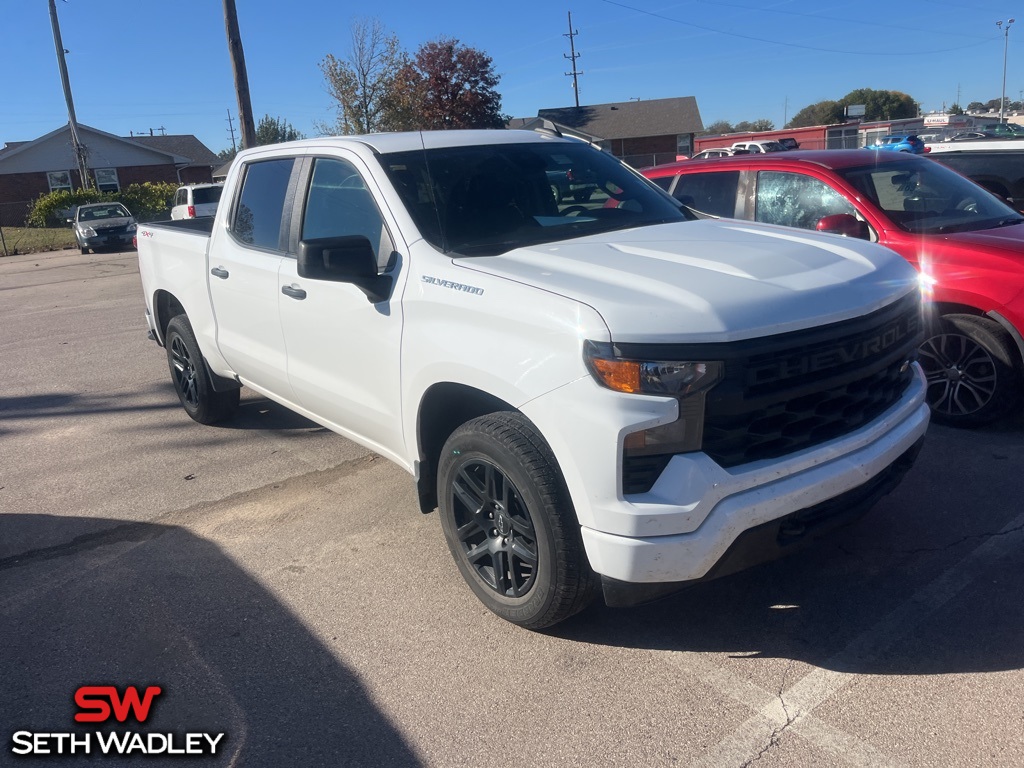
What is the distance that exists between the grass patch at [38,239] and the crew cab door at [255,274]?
1147 inches

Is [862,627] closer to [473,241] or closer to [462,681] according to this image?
[462,681]

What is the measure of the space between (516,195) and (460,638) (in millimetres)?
2113

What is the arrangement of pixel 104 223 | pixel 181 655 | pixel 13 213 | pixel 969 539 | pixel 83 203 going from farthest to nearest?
1. pixel 13 213
2. pixel 83 203
3. pixel 104 223
4. pixel 969 539
5. pixel 181 655

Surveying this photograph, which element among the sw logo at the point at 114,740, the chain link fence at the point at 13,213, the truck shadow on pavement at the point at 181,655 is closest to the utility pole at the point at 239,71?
the truck shadow on pavement at the point at 181,655

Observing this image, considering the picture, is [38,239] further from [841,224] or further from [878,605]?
[878,605]

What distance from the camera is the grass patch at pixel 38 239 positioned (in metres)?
30.8

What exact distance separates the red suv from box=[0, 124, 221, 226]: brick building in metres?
47.4

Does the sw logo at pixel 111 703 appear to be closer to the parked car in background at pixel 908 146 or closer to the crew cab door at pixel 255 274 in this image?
the crew cab door at pixel 255 274

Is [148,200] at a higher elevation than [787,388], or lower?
higher

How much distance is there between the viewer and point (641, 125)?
5784 cm

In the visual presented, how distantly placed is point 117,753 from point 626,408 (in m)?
2.09

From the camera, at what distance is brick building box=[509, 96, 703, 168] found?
2245 inches

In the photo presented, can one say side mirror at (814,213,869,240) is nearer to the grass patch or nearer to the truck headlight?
the truck headlight

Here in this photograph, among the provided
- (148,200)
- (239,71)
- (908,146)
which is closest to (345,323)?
(239,71)
